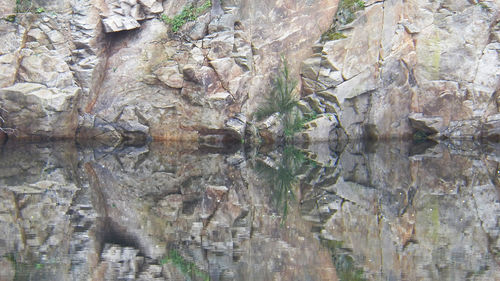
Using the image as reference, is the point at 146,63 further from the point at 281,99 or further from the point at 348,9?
the point at 348,9

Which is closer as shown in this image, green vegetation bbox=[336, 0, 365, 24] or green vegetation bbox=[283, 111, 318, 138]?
green vegetation bbox=[283, 111, 318, 138]

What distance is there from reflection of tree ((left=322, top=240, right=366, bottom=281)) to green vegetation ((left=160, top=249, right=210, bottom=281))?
1.13m

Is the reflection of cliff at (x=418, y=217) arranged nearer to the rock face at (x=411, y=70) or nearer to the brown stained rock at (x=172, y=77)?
the rock face at (x=411, y=70)

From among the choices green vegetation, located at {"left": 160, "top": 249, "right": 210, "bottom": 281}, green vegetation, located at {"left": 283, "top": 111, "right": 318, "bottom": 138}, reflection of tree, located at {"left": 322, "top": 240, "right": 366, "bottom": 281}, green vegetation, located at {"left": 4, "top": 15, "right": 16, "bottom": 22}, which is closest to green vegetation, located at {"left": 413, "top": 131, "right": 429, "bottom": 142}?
green vegetation, located at {"left": 283, "top": 111, "right": 318, "bottom": 138}

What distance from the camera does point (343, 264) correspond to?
201 inches

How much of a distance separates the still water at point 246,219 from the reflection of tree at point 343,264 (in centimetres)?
2

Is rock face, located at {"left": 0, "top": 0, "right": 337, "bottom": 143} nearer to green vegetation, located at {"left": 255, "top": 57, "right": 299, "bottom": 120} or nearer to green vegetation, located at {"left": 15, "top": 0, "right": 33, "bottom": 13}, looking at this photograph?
green vegetation, located at {"left": 15, "top": 0, "right": 33, "bottom": 13}

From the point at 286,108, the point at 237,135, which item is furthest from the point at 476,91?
the point at 237,135

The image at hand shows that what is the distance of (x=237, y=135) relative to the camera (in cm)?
1623

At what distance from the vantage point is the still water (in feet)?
16.5

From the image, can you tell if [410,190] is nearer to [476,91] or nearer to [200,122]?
[200,122]

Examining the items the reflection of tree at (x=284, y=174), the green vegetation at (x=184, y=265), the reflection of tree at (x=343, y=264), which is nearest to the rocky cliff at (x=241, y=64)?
the reflection of tree at (x=284, y=174)

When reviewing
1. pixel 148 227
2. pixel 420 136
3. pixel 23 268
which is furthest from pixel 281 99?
pixel 23 268

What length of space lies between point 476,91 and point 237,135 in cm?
723
